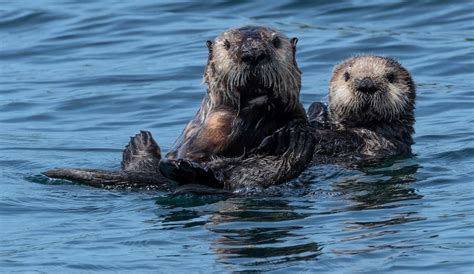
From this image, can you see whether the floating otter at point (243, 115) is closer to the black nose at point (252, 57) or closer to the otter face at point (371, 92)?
the black nose at point (252, 57)

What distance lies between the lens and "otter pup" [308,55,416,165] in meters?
9.27

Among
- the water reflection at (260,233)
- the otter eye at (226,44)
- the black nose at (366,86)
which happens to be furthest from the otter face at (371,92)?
the water reflection at (260,233)

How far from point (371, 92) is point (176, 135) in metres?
2.28

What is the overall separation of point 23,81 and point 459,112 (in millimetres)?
4871

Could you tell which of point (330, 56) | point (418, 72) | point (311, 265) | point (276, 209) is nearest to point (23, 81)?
point (330, 56)

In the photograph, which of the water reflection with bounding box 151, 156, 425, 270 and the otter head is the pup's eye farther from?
the otter head

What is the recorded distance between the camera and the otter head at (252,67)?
26.2ft

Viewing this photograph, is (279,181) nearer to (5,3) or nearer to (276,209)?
(276,209)

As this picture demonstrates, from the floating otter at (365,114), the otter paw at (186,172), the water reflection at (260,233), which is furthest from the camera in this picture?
the floating otter at (365,114)

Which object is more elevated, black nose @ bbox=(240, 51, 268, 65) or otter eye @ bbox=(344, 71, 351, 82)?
black nose @ bbox=(240, 51, 268, 65)

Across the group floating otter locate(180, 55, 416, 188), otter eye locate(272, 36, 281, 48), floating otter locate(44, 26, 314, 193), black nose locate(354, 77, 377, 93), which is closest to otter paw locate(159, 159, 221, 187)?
floating otter locate(44, 26, 314, 193)

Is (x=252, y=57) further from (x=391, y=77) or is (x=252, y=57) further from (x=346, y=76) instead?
(x=391, y=77)

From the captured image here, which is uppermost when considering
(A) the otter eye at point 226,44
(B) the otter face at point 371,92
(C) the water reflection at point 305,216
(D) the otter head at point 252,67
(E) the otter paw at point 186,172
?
(A) the otter eye at point 226,44

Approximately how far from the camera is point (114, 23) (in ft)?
51.8
